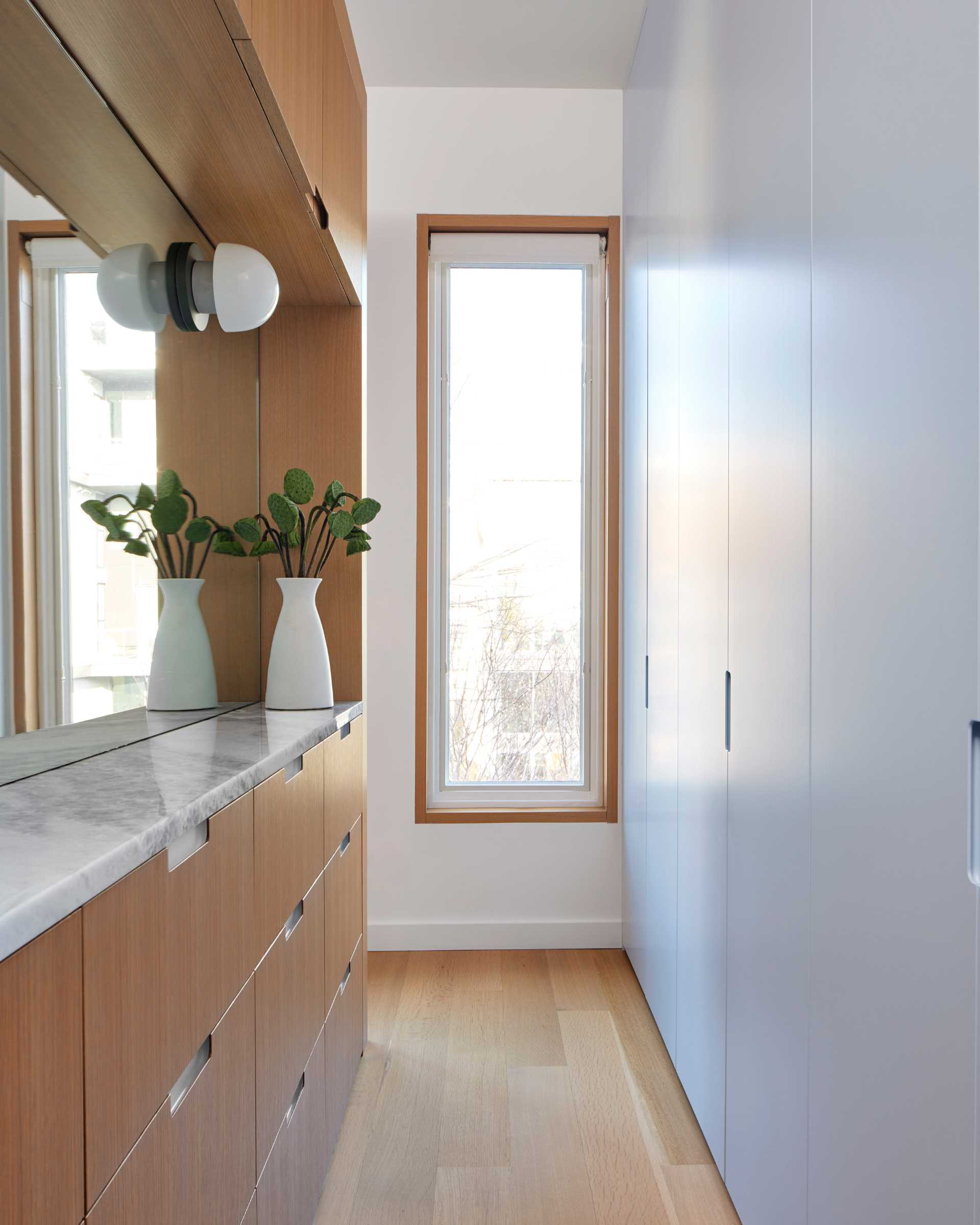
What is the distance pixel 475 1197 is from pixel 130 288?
5.86 feet

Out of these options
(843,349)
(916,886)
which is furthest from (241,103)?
(916,886)

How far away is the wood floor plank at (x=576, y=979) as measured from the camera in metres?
2.63

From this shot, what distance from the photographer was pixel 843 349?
3.73 feet

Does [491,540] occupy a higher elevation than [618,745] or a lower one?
higher

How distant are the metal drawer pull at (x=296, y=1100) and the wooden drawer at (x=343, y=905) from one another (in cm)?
23

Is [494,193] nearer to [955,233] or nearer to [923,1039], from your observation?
[955,233]

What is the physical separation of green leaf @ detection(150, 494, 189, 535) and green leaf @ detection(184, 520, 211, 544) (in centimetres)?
3

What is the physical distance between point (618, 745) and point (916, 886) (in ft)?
7.03

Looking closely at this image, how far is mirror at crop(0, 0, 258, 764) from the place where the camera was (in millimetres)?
1153

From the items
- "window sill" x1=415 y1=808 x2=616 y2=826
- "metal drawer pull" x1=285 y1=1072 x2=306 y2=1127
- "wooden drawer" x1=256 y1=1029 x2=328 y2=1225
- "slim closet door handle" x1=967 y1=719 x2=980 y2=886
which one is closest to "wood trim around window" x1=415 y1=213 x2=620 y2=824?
"window sill" x1=415 y1=808 x2=616 y2=826

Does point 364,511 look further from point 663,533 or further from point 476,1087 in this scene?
point 476,1087

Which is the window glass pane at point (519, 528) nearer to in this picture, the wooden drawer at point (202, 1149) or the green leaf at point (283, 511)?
the green leaf at point (283, 511)

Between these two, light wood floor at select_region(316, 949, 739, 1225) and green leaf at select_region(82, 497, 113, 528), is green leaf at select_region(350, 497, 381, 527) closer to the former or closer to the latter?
green leaf at select_region(82, 497, 113, 528)

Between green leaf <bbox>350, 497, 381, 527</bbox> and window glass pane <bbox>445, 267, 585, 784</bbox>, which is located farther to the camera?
window glass pane <bbox>445, 267, 585, 784</bbox>
